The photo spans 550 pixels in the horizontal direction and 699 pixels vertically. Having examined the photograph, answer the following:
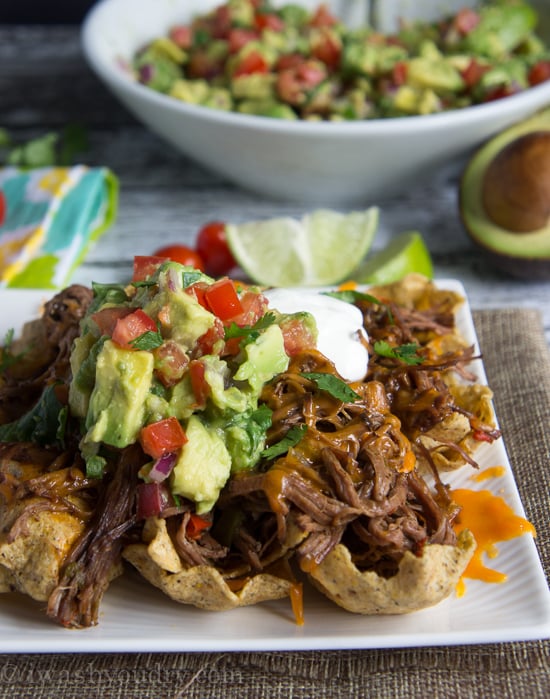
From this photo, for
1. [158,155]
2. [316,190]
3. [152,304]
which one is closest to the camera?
[152,304]

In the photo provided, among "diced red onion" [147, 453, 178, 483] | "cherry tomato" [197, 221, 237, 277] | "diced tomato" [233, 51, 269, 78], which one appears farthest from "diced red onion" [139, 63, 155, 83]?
"diced red onion" [147, 453, 178, 483]

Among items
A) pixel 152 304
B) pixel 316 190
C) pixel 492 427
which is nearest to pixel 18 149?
pixel 316 190

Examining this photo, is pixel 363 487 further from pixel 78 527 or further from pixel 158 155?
pixel 158 155

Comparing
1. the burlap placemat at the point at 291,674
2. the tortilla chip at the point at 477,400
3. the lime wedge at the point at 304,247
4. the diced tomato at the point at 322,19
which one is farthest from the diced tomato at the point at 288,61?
the burlap placemat at the point at 291,674

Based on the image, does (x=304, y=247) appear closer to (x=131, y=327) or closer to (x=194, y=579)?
(x=131, y=327)

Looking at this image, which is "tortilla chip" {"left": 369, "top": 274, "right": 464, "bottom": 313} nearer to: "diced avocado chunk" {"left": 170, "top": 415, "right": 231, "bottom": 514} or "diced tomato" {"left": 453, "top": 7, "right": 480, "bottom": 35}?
"diced avocado chunk" {"left": 170, "top": 415, "right": 231, "bottom": 514}

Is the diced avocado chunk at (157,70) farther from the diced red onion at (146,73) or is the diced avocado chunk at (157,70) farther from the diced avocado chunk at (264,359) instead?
the diced avocado chunk at (264,359)
